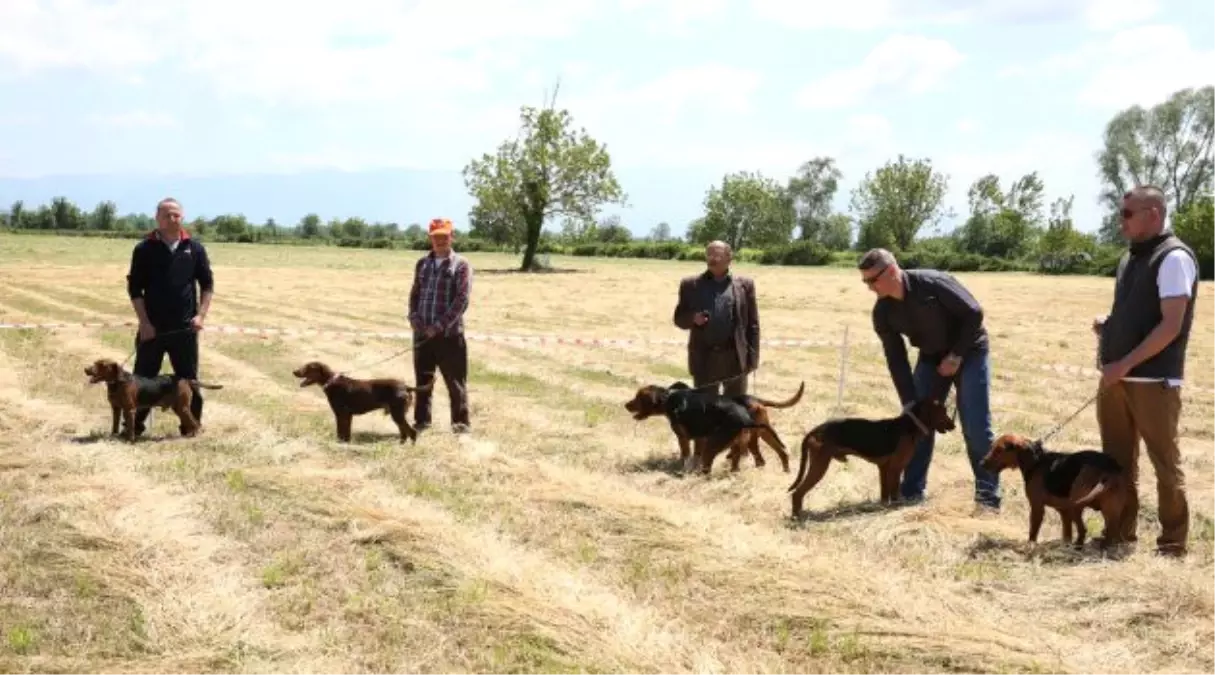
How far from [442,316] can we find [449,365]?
1.57ft

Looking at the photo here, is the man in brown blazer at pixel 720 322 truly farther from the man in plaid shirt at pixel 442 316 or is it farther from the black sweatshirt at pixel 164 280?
the black sweatshirt at pixel 164 280

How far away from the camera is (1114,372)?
569 cm

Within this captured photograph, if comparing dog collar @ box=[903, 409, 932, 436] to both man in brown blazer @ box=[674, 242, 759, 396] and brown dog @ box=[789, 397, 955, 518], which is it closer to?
brown dog @ box=[789, 397, 955, 518]

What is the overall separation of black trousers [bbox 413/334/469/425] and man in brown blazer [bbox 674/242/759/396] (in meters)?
2.16

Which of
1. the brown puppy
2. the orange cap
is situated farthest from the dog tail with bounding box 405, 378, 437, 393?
the brown puppy

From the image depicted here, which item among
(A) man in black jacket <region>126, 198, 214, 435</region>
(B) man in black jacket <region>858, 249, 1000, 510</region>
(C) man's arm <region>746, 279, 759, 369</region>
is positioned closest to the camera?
(B) man in black jacket <region>858, 249, 1000, 510</region>

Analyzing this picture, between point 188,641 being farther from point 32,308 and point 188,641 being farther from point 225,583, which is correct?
point 32,308

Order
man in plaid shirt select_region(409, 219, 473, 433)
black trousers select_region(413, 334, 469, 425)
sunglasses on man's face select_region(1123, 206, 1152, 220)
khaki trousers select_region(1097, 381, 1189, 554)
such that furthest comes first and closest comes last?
black trousers select_region(413, 334, 469, 425), man in plaid shirt select_region(409, 219, 473, 433), khaki trousers select_region(1097, 381, 1189, 554), sunglasses on man's face select_region(1123, 206, 1152, 220)

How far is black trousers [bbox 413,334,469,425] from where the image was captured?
375 inches

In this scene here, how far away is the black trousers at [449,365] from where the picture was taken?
9.52 metres

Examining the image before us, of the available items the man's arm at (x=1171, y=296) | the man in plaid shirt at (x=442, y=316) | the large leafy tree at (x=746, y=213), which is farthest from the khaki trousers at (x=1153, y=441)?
the large leafy tree at (x=746, y=213)

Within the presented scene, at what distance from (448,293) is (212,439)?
2.34 meters

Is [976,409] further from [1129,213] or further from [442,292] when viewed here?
[442,292]

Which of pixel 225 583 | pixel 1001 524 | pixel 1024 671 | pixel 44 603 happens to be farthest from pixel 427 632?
pixel 1001 524
